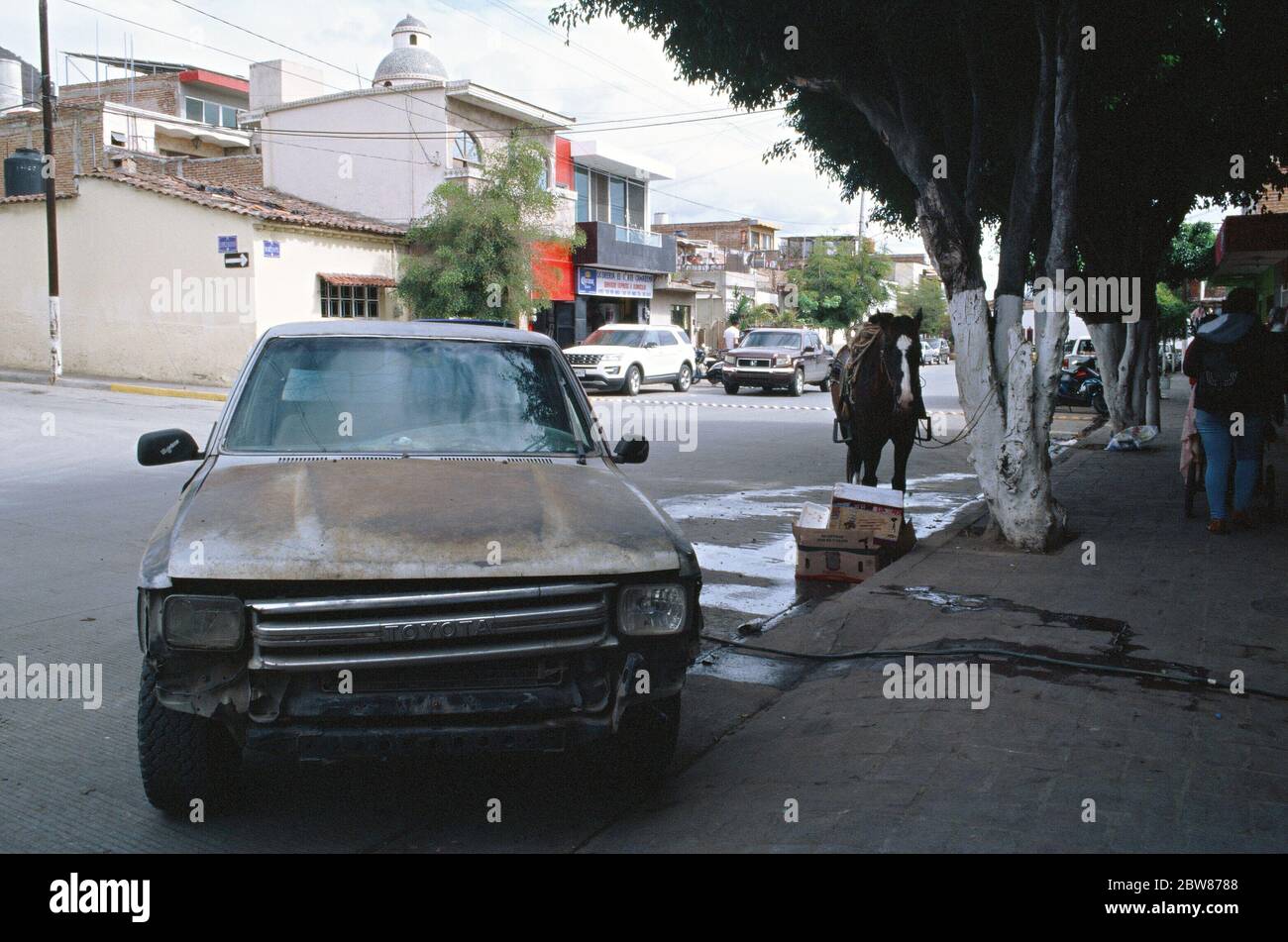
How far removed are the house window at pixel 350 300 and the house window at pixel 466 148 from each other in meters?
5.22

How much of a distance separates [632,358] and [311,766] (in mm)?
26205

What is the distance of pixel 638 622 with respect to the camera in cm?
354

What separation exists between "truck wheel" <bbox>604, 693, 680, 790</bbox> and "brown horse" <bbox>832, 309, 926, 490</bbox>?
19.6 feet

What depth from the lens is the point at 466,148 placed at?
32.8 metres

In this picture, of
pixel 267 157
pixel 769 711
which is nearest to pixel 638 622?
pixel 769 711

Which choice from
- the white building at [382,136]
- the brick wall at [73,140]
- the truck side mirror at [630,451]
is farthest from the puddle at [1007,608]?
the brick wall at [73,140]

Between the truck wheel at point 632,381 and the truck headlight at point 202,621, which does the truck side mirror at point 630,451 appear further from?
the truck wheel at point 632,381

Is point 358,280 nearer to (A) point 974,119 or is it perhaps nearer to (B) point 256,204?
(B) point 256,204

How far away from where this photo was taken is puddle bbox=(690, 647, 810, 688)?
568 centimetres

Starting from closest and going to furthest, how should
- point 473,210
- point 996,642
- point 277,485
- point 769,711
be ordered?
point 277,485, point 769,711, point 996,642, point 473,210

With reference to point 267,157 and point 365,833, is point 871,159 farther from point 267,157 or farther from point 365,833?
point 267,157

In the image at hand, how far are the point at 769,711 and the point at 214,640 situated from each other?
2702mm

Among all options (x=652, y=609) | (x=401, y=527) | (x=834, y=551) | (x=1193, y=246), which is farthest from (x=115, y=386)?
(x=1193, y=246)

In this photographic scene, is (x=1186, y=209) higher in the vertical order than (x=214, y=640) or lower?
higher
